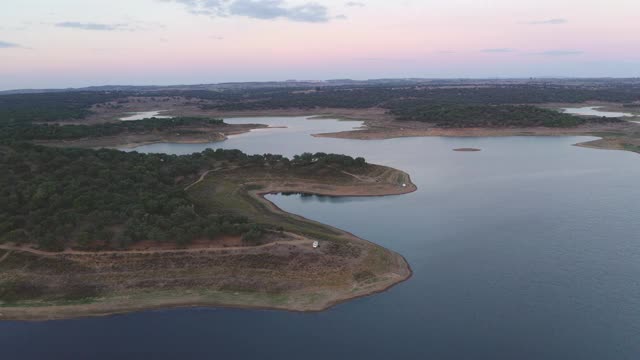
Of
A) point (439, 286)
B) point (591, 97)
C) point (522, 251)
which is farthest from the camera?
point (591, 97)

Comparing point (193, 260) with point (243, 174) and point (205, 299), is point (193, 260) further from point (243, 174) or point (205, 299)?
point (243, 174)

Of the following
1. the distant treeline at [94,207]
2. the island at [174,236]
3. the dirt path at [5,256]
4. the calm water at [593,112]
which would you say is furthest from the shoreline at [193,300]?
the calm water at [593,112]

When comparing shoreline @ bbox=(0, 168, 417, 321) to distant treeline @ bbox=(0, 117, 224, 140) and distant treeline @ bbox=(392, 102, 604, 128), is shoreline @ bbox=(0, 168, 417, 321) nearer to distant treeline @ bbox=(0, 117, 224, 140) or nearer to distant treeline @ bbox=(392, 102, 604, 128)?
distant treeline @ bbox=(0, 117, 224, 140)

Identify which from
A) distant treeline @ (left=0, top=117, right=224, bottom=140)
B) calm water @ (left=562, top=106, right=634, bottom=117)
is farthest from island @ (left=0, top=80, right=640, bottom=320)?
calm water @ (left=562, top=106, right=634, bottom=117)

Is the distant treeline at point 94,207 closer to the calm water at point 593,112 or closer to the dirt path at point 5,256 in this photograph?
the dirt path at point 5,256

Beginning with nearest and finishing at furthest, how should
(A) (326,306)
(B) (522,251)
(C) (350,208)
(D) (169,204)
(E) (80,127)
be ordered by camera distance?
(A) (326,306) < (B) (522,251) < (D) (169,204) < (C) (350,208) < (E) (80,127)

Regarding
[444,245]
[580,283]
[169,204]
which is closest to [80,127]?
[169,204]
